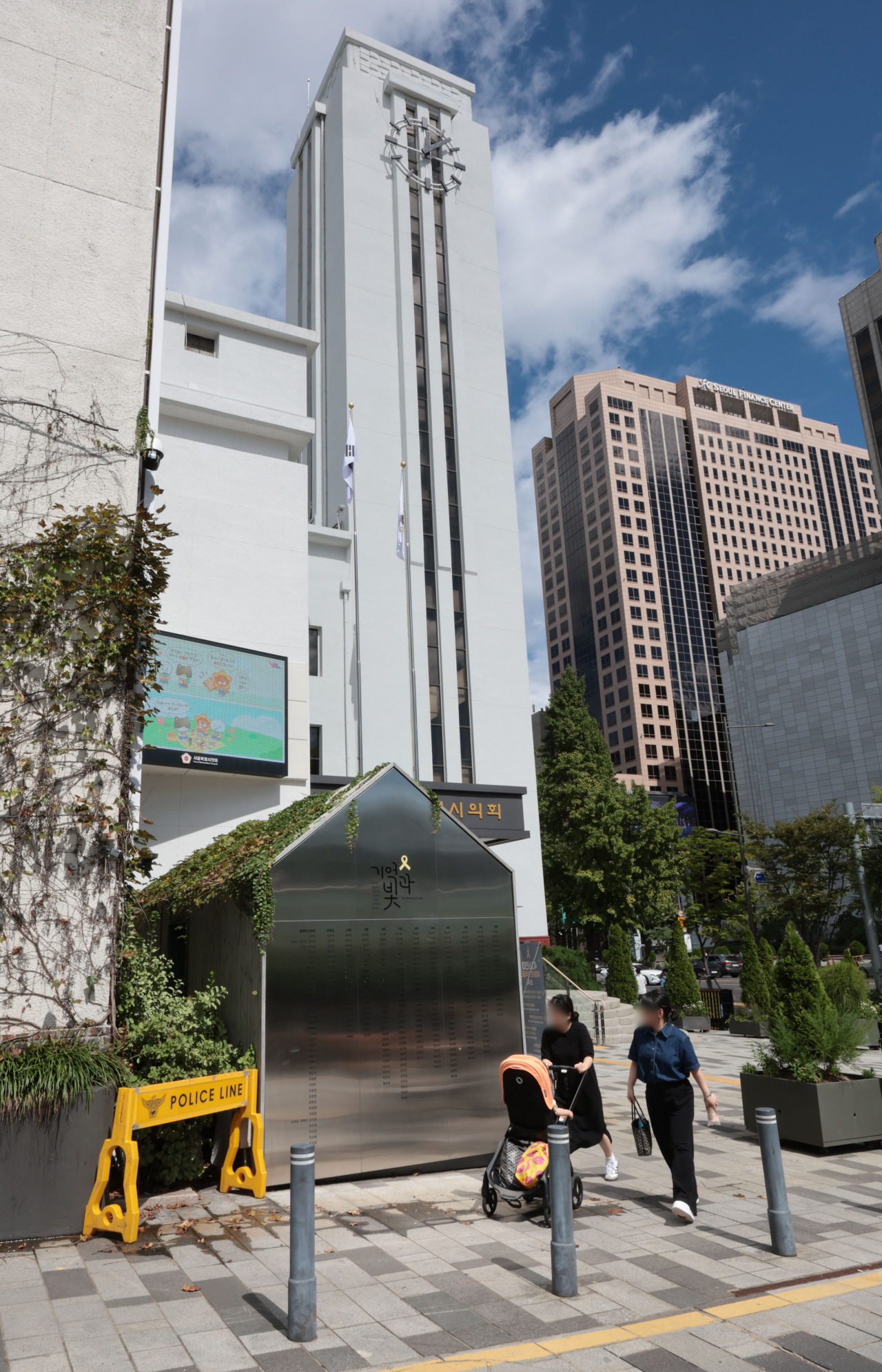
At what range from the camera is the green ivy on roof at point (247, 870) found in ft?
28.6

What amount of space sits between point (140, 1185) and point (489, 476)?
31.8 metres

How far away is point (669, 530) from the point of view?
395ft

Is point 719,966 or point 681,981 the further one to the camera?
point 719,966

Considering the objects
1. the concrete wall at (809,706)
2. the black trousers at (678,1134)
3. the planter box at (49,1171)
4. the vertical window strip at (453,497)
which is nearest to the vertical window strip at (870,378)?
the concrete wall at (809,706)

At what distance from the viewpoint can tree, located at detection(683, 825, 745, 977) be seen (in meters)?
46.4

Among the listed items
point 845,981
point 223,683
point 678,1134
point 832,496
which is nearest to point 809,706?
point 832,496

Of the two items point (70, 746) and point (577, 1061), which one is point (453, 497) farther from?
point (577, 1061)

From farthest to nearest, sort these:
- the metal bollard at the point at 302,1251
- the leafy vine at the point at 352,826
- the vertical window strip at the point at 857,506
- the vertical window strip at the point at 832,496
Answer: the vertical window strip at the point at 857,506 → the vertical window strip at the point at 832,496 → the leafy vine at the point at 352,826 → the metal bollard at the point at 302,1251

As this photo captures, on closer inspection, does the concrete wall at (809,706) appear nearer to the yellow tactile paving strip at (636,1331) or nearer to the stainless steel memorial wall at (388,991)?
the stainless steel memorial wall at (388,991)

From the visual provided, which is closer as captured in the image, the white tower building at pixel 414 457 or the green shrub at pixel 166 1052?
the green shrub at pixel 166 1052

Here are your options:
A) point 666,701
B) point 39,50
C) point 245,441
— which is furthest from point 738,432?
point 39,50

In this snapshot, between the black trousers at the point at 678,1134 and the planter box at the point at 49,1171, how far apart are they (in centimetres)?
478

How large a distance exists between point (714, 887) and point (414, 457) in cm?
2938

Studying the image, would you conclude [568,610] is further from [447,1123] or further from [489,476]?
[447,1123]
